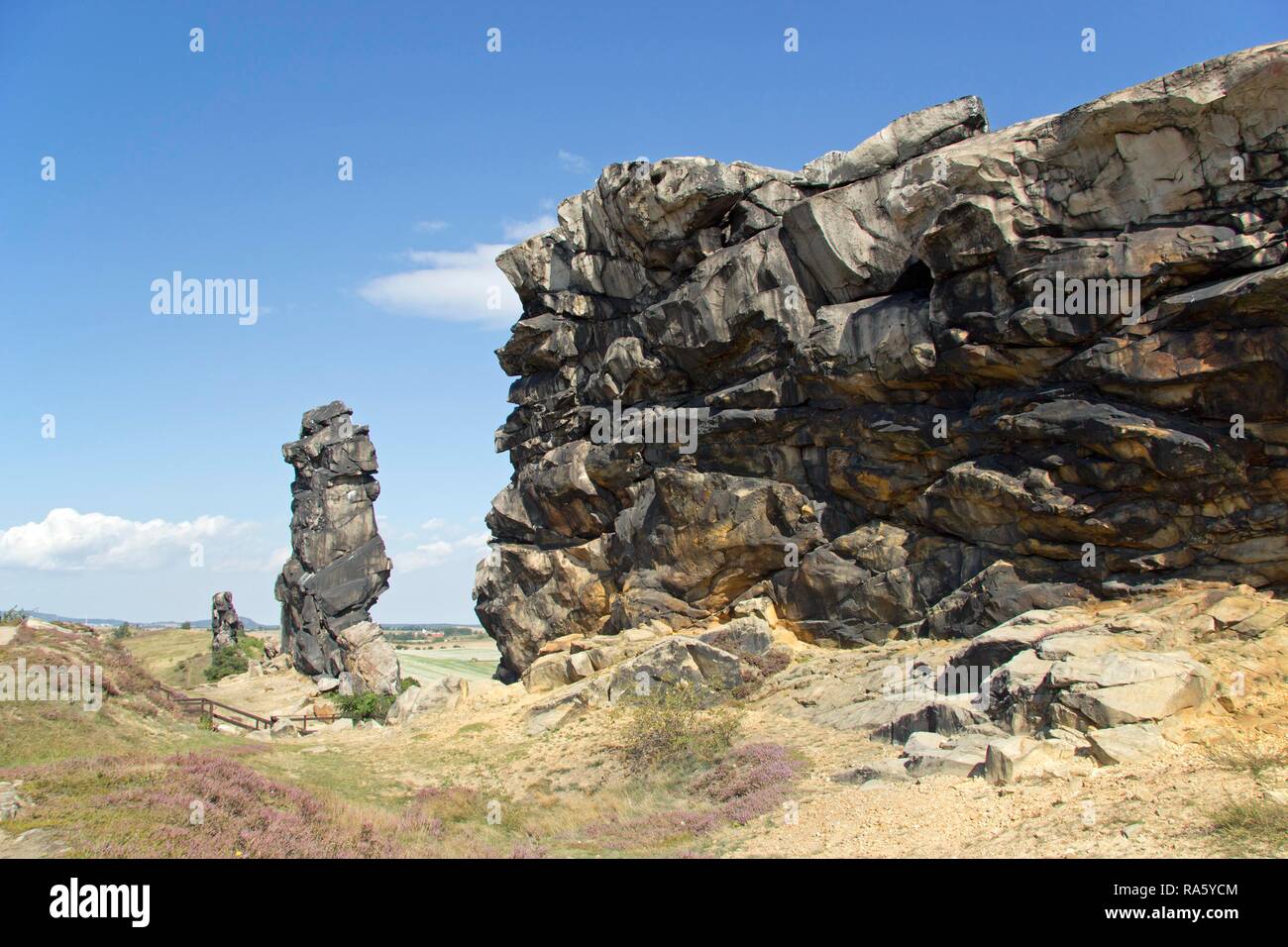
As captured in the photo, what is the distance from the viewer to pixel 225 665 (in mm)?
65375

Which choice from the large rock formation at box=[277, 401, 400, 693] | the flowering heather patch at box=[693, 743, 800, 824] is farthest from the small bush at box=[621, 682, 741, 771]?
the large rock formation at box=[277, 401, 400, 693]

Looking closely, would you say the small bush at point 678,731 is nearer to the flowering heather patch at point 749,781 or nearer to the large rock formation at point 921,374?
the flowering heather patch at point 749,781

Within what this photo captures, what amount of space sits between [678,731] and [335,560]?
140 ft

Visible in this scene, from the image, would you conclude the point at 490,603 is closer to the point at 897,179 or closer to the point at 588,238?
the point at 588,238

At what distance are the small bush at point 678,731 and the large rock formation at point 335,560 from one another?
35.5m

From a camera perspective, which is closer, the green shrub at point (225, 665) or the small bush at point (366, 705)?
the small bush at point (366, 705)

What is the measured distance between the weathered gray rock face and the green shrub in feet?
10.3

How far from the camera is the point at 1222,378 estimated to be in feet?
79.2

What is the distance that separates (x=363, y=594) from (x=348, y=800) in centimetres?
4204

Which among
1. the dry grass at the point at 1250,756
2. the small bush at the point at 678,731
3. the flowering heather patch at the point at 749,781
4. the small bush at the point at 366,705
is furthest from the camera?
the small bush at the point at 366,705

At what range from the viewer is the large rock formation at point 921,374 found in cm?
2431

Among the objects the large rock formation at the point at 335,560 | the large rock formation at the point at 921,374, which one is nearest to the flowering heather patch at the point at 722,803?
the large rock formation at the point at 921,374

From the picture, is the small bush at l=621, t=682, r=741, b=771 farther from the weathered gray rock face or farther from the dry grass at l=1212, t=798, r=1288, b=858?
the weathered gray rock face

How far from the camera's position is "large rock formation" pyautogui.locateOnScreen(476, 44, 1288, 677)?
24.3m
